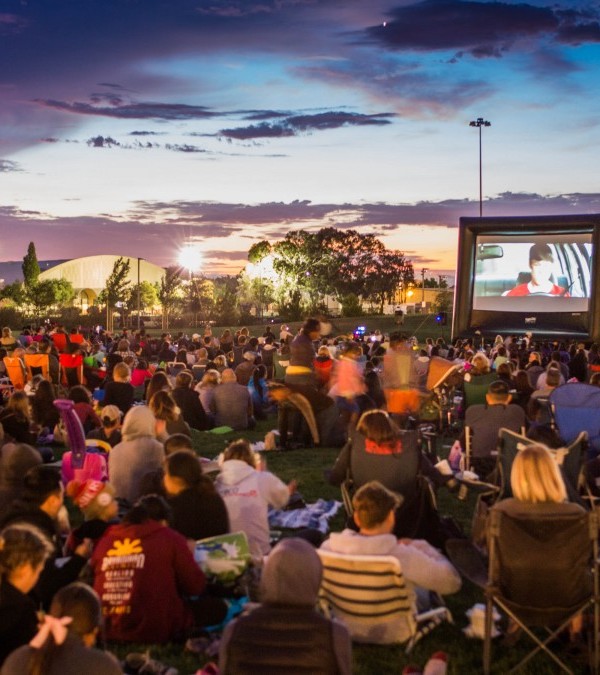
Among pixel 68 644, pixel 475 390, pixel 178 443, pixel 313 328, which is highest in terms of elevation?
pixel 313 328

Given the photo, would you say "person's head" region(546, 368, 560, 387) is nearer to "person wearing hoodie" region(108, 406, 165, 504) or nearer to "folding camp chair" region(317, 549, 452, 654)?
"person wearing hoodie" region(108, 406, 165, 504)

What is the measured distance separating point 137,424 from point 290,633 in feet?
12.7

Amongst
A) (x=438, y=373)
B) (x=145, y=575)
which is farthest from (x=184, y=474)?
(x=438, y=373)

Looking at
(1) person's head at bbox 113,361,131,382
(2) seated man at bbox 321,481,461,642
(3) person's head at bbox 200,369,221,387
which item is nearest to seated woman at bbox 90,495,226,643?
(2) seated man at bbox 321,481,461,642

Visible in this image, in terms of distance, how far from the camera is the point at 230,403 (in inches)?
499

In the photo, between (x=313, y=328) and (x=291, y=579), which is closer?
(x=291, y=579)

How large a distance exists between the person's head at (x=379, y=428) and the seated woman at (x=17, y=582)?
293cm

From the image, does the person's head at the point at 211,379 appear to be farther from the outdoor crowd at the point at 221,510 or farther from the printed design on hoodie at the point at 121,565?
the printed design on hoodie at the point at 121,565

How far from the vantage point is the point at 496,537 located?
4.29m

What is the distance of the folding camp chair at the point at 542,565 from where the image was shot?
4.21 meters

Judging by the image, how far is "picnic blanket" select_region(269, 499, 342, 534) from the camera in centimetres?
705

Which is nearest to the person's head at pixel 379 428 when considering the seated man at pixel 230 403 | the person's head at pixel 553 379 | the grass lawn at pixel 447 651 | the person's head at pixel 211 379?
the grass lawn at pixel 447 651

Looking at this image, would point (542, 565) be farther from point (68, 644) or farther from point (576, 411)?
point (576, 411)

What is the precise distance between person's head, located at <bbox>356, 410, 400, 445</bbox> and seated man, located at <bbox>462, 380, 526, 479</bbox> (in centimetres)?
254
